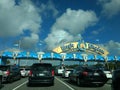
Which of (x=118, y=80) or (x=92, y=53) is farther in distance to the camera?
(x=92, y=53)

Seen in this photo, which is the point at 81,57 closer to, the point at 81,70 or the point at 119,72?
the point at 81,70

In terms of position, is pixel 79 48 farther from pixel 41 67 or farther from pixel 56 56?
pixel 41 67

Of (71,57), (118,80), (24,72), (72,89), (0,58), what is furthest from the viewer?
(71,57)

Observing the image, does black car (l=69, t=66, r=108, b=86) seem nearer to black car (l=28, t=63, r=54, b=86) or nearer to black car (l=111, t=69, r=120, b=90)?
black car (l=28, t=63, r=54, b=86)

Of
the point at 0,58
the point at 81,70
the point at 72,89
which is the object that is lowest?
the point at 72,89

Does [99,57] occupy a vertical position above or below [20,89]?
above

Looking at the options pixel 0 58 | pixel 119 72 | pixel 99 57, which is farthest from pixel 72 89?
pixel 99 57

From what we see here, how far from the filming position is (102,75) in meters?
22.1

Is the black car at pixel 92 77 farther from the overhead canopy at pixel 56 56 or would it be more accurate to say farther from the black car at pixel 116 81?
the overhead canopy at pixel 56 56

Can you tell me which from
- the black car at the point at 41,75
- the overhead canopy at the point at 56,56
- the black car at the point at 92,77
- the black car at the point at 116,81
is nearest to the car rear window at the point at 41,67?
the black car at the point at 41,75

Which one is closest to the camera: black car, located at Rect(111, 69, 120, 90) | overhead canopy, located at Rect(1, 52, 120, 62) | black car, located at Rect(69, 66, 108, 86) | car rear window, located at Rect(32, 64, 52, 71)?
black car, located at Rect(111, 69, 120, 90)

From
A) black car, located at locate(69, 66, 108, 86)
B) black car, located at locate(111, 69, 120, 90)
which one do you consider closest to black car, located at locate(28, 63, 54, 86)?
black car, located at locate(69, 66, 108, 86)

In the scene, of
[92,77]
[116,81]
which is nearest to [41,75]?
[92,77]

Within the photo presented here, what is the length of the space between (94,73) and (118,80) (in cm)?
1033
